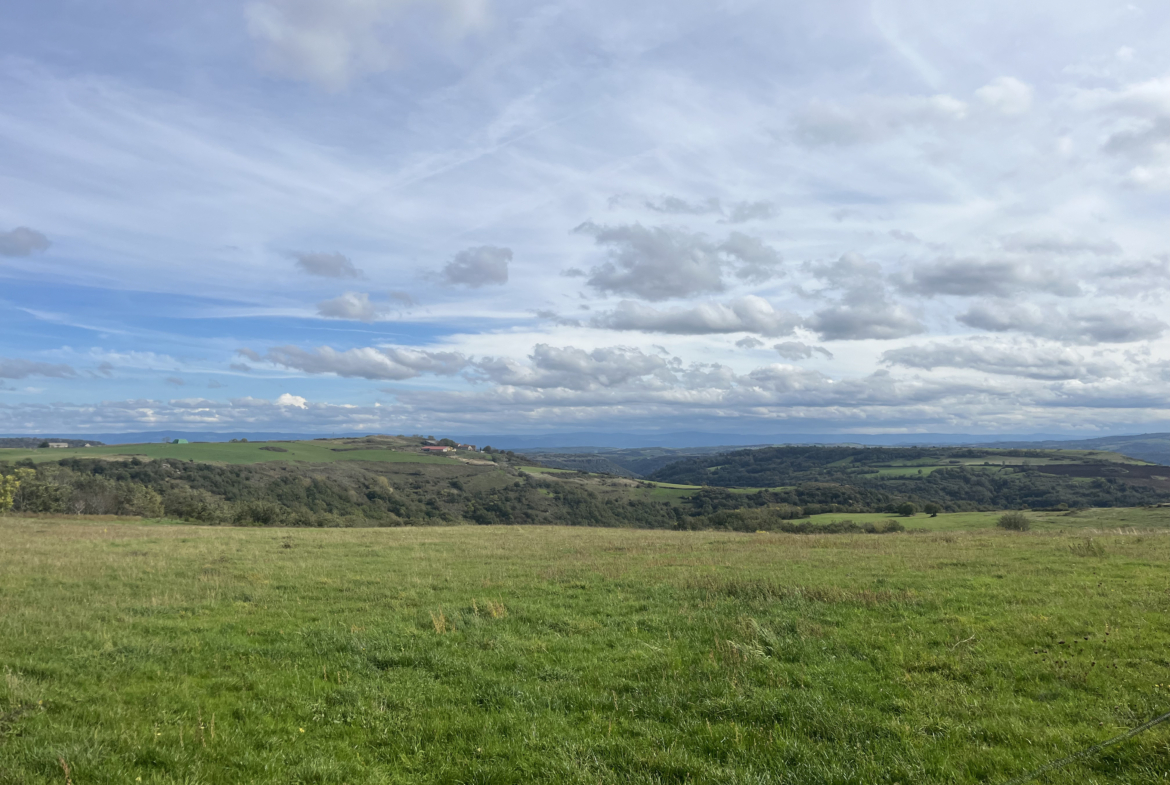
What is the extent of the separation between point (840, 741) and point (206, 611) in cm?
1436

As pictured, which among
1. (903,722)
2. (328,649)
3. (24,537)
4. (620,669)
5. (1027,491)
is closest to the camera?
(903,722)

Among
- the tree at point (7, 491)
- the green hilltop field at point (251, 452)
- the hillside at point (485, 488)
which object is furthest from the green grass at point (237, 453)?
the tree at point (7, 491)

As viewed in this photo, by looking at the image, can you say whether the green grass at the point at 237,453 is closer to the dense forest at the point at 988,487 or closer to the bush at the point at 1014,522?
the dense forest at the point at 988,487

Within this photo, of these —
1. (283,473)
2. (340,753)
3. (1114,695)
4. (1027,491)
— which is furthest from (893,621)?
(1027,491)

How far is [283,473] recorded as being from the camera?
115125 mm

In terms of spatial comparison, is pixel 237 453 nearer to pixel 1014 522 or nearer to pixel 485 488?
pixel 485 488

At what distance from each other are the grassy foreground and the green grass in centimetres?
11509

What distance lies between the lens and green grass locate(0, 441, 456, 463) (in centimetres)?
11356

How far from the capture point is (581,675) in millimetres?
10109

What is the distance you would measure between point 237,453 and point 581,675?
141683mm

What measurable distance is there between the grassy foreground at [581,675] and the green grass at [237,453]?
378 ft

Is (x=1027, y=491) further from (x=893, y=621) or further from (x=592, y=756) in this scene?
(x=592, y=756)

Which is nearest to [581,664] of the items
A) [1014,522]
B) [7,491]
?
[1014,522]

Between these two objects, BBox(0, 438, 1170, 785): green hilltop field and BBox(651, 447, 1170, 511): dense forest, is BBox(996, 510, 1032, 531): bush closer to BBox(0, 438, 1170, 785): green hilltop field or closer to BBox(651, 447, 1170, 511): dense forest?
BBox(0, 438, 1170, 785): green hilltop field
